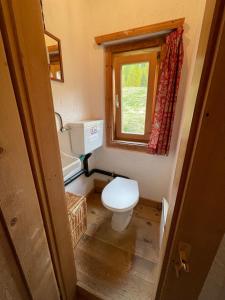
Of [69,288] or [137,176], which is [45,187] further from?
[137,176]

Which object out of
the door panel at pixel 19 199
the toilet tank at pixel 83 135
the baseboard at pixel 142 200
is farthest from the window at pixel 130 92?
the door panel at pixel 19 199

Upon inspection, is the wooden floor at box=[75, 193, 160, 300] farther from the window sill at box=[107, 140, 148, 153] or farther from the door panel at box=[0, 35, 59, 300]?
the window sill at box=[107, 140, 148, 153]

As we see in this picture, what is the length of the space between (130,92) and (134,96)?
2.8 inches

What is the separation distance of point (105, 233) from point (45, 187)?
1256mm

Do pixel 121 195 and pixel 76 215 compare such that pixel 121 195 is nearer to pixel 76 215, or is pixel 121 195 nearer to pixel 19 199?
pixel 76 215

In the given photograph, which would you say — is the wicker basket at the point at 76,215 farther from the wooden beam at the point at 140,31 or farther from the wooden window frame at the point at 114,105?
the wooden beam at the point at 140,31

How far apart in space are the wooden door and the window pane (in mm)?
1394

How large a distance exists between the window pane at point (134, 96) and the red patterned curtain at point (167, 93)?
0.64 ft

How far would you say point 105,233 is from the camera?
1.51 meters

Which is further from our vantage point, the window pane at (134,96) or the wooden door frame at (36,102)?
the window pane at (134,96)

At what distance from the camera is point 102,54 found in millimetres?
1599

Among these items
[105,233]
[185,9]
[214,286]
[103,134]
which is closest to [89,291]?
[105,233]

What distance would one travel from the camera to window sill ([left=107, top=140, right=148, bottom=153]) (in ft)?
5.72

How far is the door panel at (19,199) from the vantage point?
1.23 feet
